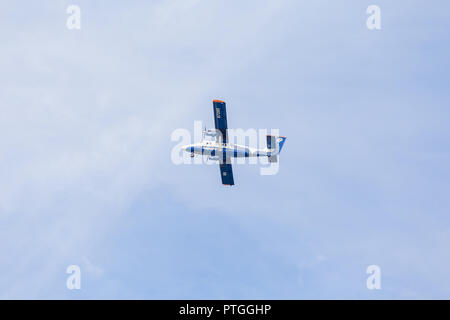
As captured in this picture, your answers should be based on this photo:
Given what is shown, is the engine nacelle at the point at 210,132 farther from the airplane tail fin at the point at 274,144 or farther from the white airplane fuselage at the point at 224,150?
the airplane tail fin at the point at 274,144

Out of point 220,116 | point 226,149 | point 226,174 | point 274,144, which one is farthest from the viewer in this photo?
point 226,174

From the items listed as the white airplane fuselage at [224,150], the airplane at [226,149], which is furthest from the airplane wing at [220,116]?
the white airplane fuselage at [224,150]

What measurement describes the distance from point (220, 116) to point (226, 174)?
11.5 m

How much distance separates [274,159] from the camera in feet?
250

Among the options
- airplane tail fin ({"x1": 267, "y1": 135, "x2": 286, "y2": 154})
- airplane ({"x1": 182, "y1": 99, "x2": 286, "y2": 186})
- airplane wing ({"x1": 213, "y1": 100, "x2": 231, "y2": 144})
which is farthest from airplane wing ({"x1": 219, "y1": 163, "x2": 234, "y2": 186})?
airplane tail fin ({"x1": 267, "y1": 135, "x2": 286, "y2": 154})

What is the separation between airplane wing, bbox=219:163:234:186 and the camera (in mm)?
80963

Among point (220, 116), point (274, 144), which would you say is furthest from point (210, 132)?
point (274, 144)

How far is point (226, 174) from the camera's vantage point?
81.4 meters

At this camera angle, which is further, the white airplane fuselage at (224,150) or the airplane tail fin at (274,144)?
the airplane tail fin at (274,144)

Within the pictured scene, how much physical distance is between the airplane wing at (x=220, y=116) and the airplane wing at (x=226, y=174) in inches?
293

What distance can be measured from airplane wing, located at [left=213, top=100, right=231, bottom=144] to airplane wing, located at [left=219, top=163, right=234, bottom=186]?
7434 mm

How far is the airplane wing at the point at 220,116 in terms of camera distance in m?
73.0

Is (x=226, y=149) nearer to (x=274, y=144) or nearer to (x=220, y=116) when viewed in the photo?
(x=220, y=116)
